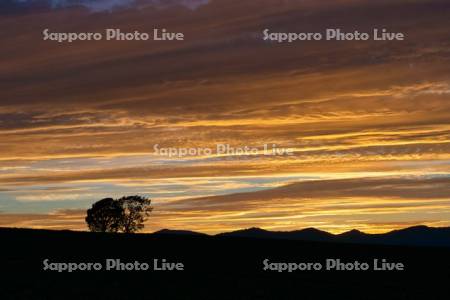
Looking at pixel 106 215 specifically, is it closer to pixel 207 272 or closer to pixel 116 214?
pixel 116 214

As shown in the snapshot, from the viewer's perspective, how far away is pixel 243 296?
4491 cm

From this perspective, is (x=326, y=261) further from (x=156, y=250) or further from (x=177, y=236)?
(x=177, y=236)

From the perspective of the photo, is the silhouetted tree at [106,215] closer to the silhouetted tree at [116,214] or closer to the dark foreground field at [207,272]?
the silhouetted tree at [116,214]

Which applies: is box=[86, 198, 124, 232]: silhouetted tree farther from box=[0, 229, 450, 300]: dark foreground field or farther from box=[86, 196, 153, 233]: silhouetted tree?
box=[0, 229, 450, 300]: dark foreground field

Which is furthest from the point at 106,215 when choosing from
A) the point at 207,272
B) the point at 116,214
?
the point at 207,272

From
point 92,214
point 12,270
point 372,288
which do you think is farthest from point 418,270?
point 92,214

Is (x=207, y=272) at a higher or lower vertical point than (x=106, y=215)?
lower

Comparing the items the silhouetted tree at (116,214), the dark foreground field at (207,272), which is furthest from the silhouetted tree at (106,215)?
the dark foreground field at (207,272)

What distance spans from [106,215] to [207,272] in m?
63.5

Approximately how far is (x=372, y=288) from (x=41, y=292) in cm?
2135

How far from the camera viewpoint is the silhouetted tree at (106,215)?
384 ft

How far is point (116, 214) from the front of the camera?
385 ft

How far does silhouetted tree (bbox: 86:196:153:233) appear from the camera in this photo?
117000 mm

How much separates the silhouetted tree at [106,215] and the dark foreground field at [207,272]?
3548cm
